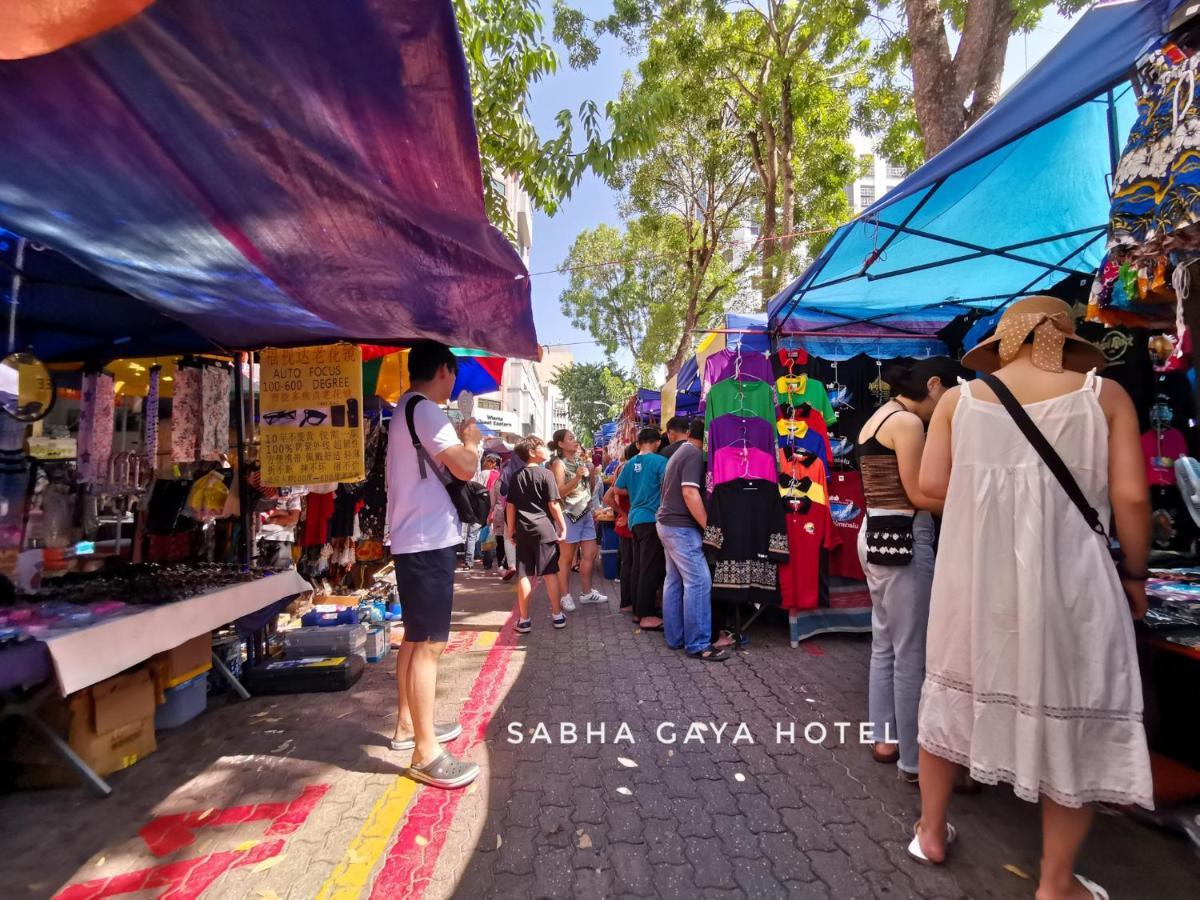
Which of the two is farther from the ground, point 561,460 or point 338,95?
point 338,95

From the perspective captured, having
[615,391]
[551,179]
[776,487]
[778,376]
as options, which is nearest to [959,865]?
[776,487]

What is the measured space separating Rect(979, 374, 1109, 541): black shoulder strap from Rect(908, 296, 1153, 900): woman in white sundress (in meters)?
0.02

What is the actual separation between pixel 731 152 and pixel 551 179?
1139 cm

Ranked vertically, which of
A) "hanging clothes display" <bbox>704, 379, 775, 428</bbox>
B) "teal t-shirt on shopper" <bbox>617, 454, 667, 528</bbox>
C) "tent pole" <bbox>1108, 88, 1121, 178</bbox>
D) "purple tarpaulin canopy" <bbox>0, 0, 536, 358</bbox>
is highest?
"tent pole" <bbox>1108, 88, 1121, 178</bbox>

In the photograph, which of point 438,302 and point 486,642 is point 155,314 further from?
point 486,642

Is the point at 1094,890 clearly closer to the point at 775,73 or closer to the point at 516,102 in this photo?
the point at 516,102

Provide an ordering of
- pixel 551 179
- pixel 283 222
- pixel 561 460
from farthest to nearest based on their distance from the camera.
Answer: pixel 561 460 < pixel 551 179 < pixel 283 222

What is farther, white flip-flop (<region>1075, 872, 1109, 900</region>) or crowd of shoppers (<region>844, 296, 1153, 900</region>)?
white flip-flop (<region>1075, 872, 1109, 900</region>)

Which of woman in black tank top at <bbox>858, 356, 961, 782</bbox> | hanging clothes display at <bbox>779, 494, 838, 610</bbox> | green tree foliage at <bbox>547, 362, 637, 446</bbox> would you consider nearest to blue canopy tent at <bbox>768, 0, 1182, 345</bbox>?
woman in black tank top at <bbox>858, 356, 961, 782</bbox>

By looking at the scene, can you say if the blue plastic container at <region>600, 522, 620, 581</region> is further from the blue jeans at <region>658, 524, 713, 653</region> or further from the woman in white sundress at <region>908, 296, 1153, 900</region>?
the woman in white sundress at <region>908, 296, 1153, 900</region>

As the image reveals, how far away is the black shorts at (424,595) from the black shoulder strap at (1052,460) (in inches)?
98.9

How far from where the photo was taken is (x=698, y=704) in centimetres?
387

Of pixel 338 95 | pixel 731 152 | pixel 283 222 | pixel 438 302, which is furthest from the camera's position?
pixel 731 152

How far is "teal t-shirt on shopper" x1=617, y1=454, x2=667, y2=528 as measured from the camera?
5.73 m
